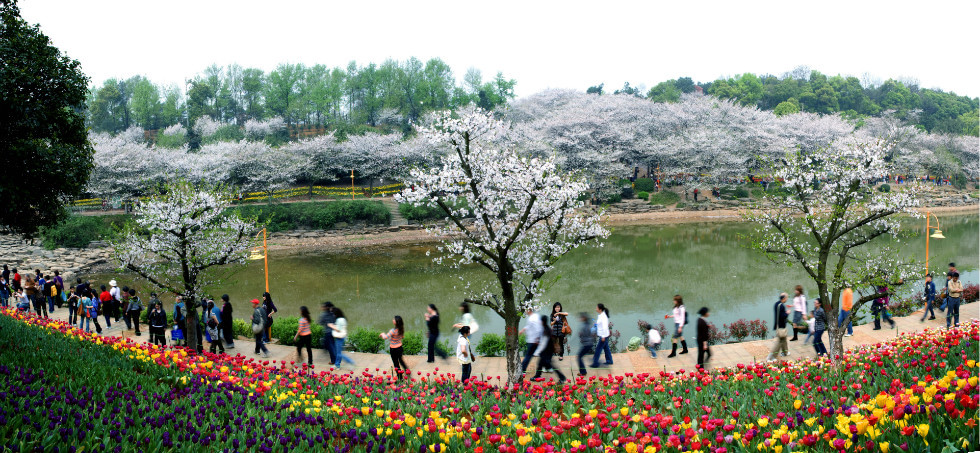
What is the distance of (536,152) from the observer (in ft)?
153

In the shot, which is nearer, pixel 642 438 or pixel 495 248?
pixel 642 438

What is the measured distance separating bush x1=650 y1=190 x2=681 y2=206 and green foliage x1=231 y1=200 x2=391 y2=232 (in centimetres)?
2230

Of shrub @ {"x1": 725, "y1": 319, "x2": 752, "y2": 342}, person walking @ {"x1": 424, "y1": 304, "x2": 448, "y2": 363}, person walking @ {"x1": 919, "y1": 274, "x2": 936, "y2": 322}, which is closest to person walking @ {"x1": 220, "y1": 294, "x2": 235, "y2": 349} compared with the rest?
person walking @ {"x1": 424, "y1": 304, "x2": 448, "y2": 363}

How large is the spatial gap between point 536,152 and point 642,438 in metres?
43.6

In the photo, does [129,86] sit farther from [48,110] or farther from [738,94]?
[738,94]

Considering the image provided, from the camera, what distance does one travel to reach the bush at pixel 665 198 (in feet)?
157

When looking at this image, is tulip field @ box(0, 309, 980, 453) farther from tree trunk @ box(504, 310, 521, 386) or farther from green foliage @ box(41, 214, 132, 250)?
green foliage @ box(41, 214, 132, 250)

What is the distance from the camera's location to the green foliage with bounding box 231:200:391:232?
37.8 meters

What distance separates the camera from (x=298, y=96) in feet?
213

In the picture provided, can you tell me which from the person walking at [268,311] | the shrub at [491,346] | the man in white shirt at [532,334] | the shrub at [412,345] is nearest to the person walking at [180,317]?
the person walking at [268,311]

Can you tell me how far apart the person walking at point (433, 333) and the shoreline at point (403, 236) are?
Answer: 59.3 ft

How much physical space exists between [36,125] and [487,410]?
827cm

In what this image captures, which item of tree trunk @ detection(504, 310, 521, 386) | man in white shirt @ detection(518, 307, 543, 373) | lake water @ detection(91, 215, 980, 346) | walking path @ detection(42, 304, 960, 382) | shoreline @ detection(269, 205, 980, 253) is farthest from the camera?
shoreline @ detection(269, 205, 980, 253)

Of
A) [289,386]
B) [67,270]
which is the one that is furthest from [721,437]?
[67,270]
